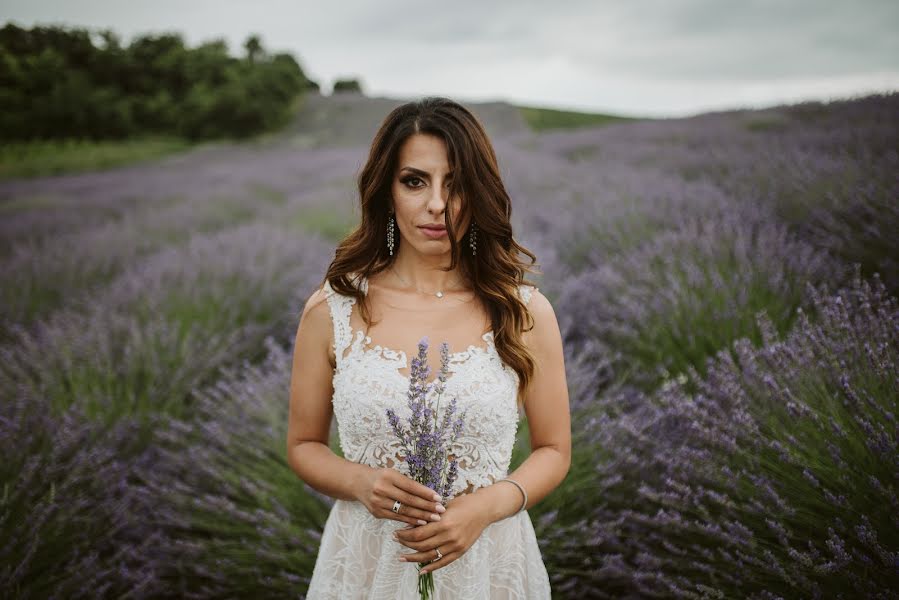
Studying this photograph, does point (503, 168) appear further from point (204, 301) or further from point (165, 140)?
point (165, 140)

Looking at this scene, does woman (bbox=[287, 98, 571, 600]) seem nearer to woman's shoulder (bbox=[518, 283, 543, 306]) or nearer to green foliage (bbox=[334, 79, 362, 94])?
woman's shoulder (bbox=[518, 283, 543, 306])

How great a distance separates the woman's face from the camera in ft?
4.08

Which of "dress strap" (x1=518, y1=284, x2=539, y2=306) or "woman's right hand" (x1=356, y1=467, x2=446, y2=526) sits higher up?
"dress strap" (x1=518, y1=284, x2=539, y2=306)

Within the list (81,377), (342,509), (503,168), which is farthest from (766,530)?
(503,168)

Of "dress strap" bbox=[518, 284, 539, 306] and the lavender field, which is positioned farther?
the lavender field

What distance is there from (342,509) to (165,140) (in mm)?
19524

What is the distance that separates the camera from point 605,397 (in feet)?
7.48

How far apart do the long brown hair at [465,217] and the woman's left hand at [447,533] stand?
13.3 inches

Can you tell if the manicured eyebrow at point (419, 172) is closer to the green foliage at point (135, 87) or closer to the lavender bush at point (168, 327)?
the lavender bush at point (168, 327)

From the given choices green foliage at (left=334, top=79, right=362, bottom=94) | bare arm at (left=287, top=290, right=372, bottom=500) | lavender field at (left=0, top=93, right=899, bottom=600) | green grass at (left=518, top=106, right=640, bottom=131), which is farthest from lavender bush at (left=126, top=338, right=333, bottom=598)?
green foliage at (left=334, top=79, right=362, bottom=94)

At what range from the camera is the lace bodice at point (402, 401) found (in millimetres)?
1181

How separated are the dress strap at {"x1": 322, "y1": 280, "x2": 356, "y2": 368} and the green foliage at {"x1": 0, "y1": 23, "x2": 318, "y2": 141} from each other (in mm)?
6314

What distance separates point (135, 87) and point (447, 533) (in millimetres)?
15903

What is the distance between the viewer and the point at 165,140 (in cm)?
1772
